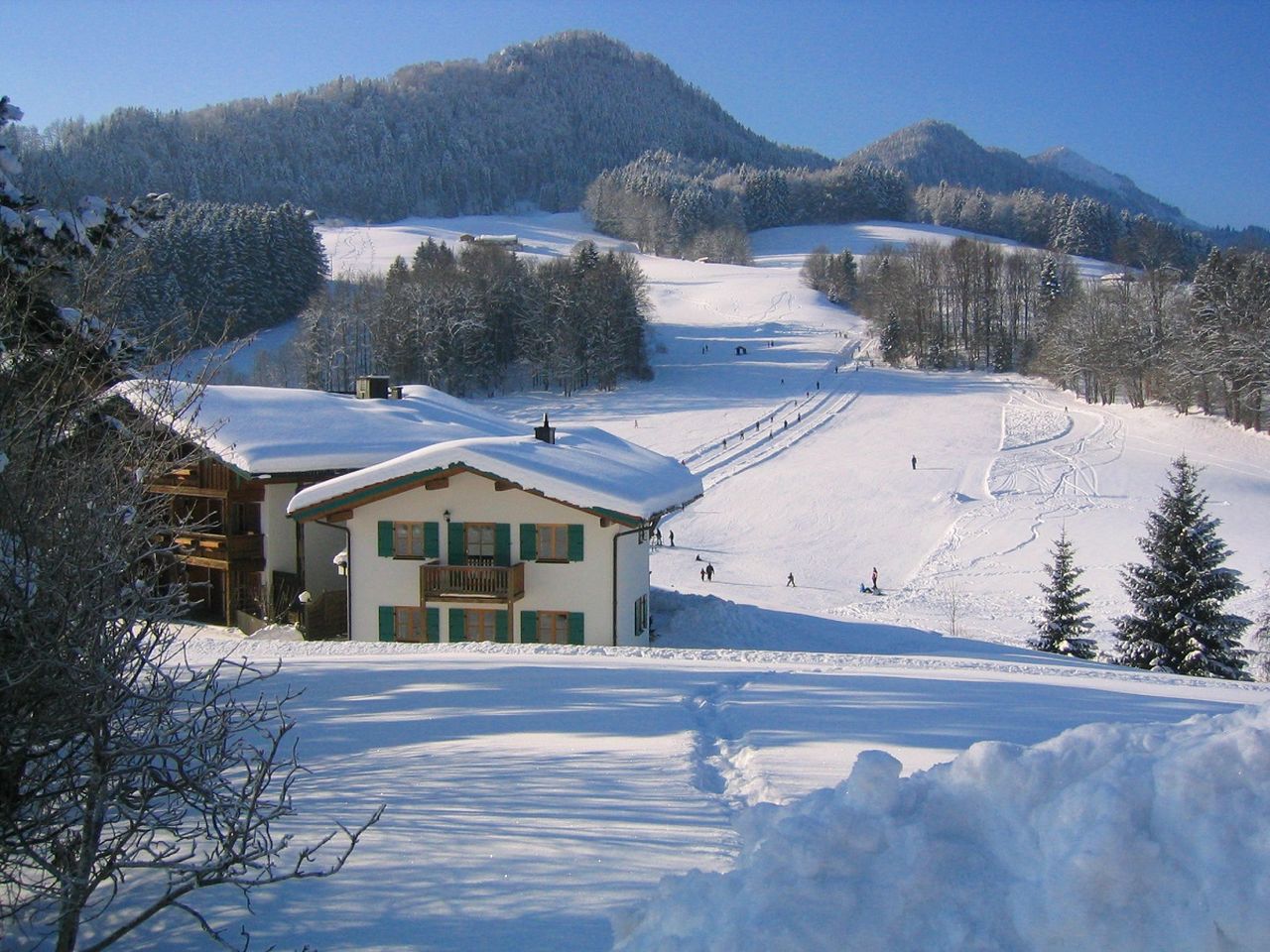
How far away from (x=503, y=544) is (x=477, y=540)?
1.98 ft

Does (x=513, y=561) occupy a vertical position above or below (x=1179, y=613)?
above

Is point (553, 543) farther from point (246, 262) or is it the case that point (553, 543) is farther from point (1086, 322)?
point (246, 262)

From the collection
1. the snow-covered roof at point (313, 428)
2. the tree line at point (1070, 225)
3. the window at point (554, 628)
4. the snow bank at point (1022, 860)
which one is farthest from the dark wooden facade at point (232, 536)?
the tree line at point (1070, 225)

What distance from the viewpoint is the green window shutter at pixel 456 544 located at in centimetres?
2072

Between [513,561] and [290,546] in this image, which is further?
[290,546]

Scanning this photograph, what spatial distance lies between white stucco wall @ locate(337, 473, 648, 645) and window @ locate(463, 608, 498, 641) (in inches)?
13.2

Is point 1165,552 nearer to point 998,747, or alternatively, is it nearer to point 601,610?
point 601,610

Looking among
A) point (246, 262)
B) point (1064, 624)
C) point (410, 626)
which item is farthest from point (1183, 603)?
point (246, 262)

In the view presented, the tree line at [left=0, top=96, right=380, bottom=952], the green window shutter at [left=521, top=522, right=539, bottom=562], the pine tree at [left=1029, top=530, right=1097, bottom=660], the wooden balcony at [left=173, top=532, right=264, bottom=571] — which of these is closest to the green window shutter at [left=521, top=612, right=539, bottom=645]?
the green window shutter at [left=521, top=522, right=539, bottom=562]

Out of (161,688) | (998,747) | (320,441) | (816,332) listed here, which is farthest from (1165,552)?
(816,332)

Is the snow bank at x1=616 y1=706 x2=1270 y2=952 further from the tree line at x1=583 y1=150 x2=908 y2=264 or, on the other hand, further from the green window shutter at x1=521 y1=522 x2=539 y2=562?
the tree line at x1=583 y1=150 x2=908 y2=264

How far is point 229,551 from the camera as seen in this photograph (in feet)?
76.6

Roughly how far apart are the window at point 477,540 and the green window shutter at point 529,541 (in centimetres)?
71

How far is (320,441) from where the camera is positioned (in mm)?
24172
